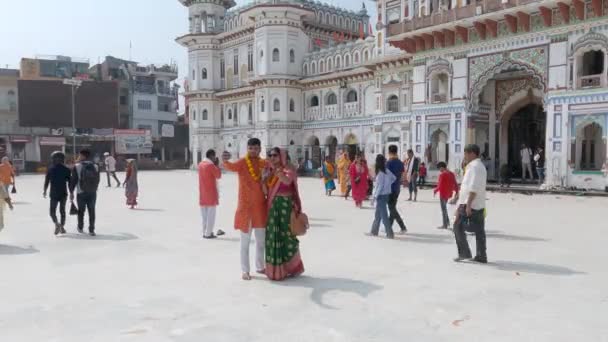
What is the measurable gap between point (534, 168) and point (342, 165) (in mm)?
10032

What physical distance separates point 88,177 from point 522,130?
733 inches

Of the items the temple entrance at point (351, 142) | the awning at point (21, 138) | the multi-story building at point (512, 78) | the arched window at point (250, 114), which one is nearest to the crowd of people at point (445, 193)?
the multi-story building at point (512, 78)

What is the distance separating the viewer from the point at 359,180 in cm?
1193

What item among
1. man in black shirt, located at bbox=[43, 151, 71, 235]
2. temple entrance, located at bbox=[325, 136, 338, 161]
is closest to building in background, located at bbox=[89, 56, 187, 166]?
temple entrance, located at bbox=[325, 136, 338, 161]

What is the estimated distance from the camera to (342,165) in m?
15.2

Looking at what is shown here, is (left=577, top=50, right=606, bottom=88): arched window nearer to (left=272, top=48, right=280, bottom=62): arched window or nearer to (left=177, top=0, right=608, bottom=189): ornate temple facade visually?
(left=177, top=0, right=608, bottom=189): ornate temple facade

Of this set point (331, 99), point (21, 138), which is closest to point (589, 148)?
point (331, 99)

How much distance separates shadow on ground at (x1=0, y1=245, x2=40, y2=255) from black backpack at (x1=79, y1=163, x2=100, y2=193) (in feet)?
4.33

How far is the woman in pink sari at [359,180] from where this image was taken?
11.7 meters

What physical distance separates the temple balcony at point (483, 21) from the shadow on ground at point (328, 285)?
14.7m

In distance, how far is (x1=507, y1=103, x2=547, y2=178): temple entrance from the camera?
2080 cm

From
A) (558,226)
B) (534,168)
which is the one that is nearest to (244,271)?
(558,226)

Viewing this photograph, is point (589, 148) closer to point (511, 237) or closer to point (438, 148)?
point (438, 148)

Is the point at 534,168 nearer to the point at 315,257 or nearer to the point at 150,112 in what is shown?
the point at 315,257
